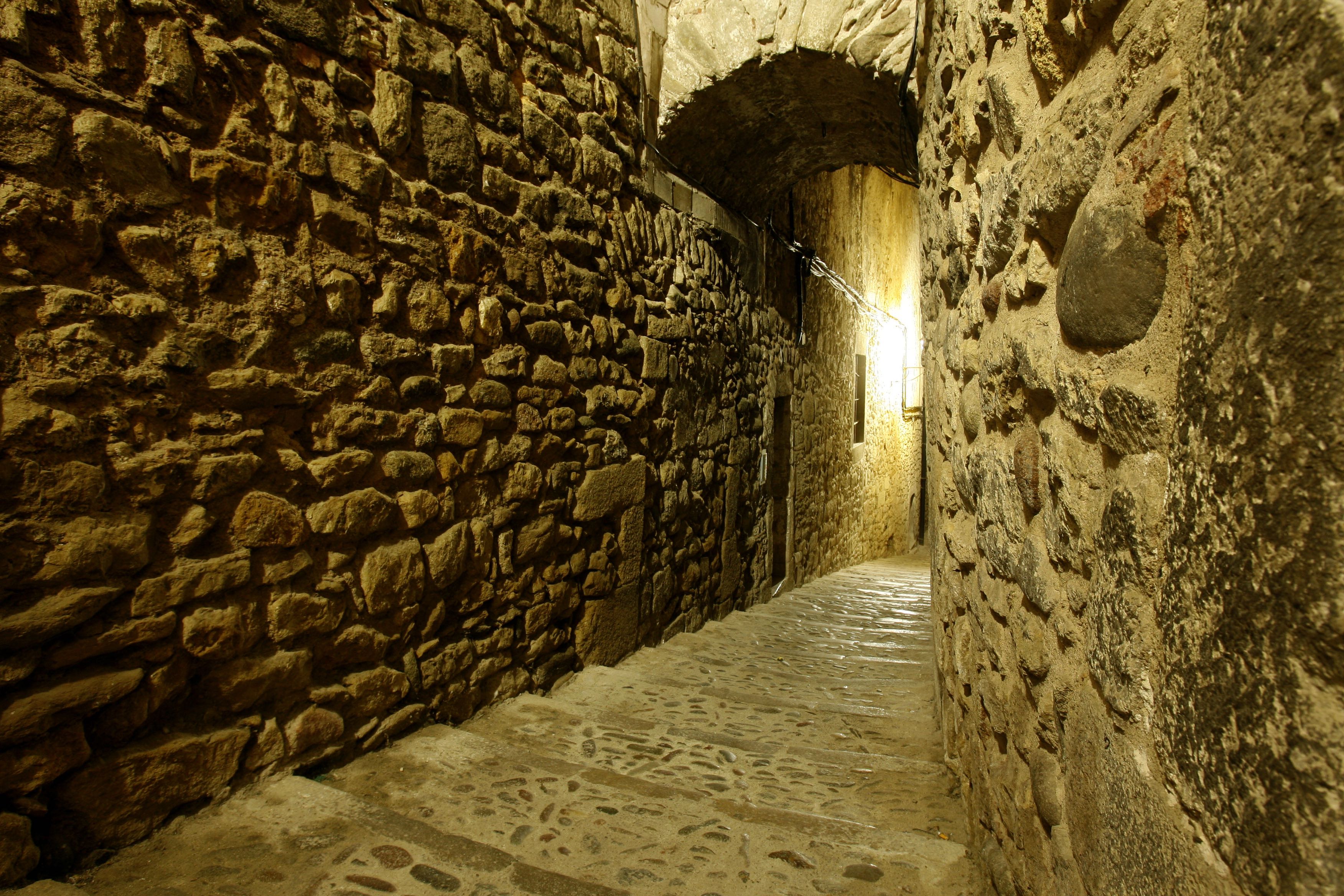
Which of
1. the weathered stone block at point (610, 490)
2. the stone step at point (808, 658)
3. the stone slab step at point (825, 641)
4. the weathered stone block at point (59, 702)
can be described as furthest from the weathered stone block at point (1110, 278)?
the stone slab step at point (825, 641)

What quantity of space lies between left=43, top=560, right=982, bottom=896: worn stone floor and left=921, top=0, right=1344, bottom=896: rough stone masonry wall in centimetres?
52

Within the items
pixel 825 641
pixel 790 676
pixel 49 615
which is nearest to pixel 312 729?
pixel 49 615

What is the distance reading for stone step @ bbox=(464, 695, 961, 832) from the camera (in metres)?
2.03

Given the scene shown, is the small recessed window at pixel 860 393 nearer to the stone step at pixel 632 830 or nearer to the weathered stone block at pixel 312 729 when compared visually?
the stone step at pixel 632 830

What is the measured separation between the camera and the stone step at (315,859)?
4.79 ft

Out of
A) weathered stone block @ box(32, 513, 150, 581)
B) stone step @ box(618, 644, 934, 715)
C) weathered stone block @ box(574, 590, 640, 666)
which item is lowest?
stone step @ box(618, 644, 934, 715)

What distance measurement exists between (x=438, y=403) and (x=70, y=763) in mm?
1297

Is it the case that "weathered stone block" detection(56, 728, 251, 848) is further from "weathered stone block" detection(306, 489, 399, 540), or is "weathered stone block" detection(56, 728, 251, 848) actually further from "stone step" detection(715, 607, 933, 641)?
"stone step" detection(715, 607, 933, 641)

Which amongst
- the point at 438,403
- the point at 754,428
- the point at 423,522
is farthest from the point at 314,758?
the point at 754,428

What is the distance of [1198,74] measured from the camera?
0.67 meters

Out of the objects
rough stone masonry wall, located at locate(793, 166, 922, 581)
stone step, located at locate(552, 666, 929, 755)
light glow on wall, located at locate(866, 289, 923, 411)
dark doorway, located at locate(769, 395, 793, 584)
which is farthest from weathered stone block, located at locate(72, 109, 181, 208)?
light glow on wall, located at locate(866, 289, 923, 411)

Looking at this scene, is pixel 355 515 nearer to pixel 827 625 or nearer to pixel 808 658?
pixel 808 658

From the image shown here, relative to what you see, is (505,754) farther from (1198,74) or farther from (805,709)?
(1198,74)

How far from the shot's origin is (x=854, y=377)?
7996mm
